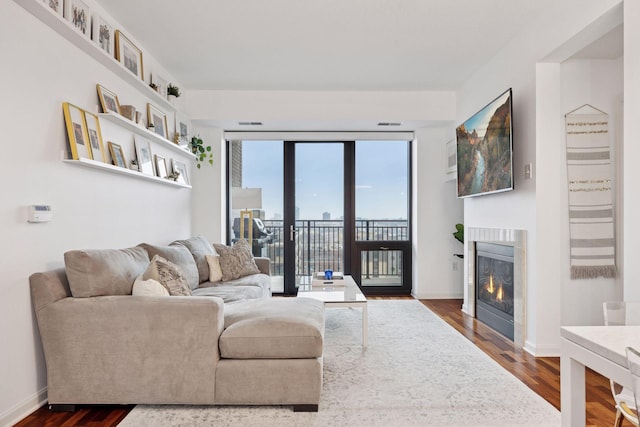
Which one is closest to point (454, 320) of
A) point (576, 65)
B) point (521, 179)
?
point (521, 179)

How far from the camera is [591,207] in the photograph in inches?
135

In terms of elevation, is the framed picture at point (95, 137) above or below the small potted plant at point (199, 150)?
below

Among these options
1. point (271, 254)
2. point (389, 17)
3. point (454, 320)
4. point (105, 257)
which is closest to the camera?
point (105, 257)

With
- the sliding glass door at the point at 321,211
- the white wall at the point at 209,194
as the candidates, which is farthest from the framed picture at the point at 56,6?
the sliding glass door at the point at 321,211

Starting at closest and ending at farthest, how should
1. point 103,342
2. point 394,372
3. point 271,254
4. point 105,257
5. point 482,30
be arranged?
1. point 103,342
2. point 105,257
3. point 394,372
4. point 482,30
5. point 271,254

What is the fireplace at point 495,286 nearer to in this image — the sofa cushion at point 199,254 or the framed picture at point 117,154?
the sofa cushion at point 199,254

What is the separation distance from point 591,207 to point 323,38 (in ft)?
8.63

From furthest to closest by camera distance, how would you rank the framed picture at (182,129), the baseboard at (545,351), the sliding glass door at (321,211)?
1. the sliding glass door at (321,211)
2. the framed picture at (182,129)
3. the baseboard at (545,351)

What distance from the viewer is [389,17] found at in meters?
3.36

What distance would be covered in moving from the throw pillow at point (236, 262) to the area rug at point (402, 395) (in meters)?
1.33

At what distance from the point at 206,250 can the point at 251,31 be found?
2.25 metres

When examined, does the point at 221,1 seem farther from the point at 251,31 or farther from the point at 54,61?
the point at 54,61

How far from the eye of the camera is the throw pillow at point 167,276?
2693 millimetres

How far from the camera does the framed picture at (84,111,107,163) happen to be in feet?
9.61
